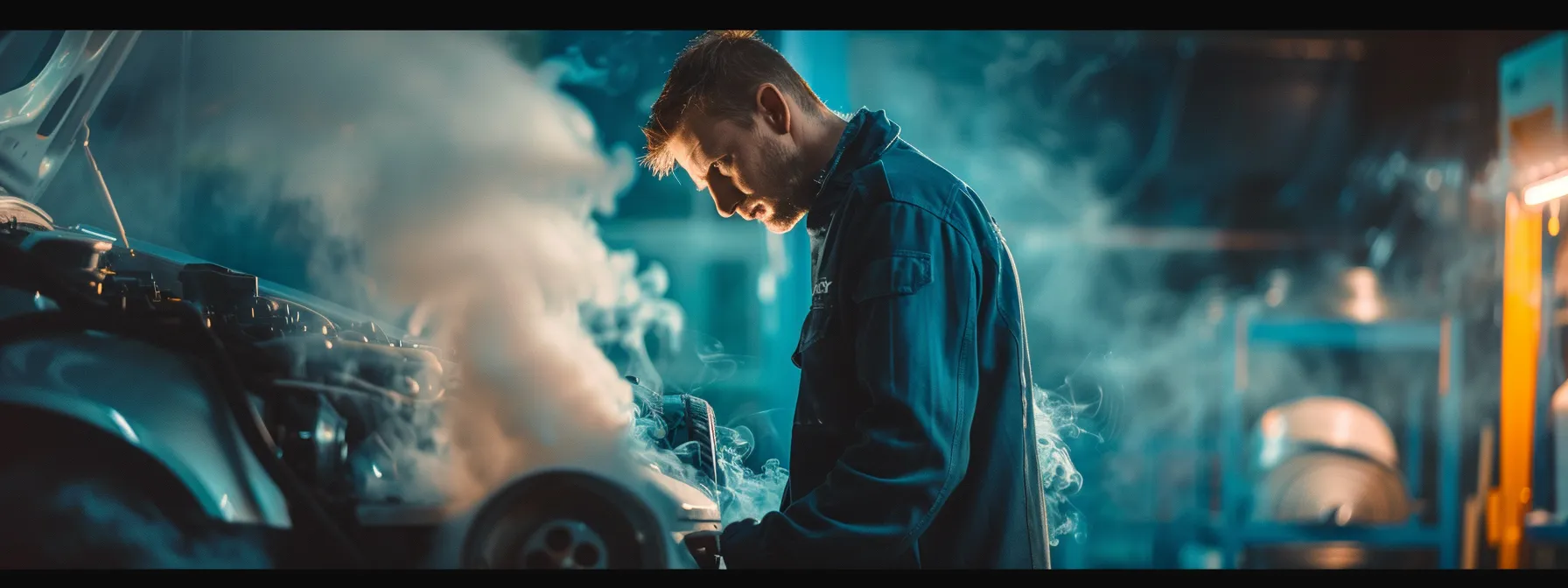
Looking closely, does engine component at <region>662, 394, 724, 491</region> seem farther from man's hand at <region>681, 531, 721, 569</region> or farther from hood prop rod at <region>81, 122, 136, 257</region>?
hood prop rod at <region>81, 122, 136, 257</region>

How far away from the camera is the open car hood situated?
91.5 inches

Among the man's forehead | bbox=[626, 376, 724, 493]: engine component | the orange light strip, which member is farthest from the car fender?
the orange light strip

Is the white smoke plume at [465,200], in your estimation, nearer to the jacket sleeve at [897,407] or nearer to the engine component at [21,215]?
the engine component at [21,215]

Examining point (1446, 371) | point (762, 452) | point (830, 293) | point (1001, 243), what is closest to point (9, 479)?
point (762, 452)

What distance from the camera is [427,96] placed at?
7.95 ft

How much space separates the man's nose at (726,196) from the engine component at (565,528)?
2.26 ft

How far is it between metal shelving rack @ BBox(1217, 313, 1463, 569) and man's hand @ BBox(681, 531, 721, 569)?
80.0 inches

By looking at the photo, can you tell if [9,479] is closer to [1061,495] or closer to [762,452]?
[762,452]

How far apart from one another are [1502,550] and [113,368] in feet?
13.3

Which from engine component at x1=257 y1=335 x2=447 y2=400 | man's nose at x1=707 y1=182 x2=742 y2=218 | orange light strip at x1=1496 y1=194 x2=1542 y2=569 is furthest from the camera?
orange light strip at x1=1496 y1=194 x2=1542 y2=569

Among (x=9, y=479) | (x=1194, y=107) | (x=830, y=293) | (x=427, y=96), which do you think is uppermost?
(x=1194, y=107)

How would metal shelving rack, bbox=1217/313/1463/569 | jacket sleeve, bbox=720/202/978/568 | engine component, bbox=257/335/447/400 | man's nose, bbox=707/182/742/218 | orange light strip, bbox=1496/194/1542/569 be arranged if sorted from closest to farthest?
jacket sleeve, bbox=720/202/978/568, man's nose, bbox=707/182/742/218, engine component, bbox=257/335/447/400, orange light strip, bbox=1496/194/1542/569, metal shelving rack, bbox=1217/313/1463/569

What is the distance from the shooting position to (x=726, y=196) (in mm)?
1948

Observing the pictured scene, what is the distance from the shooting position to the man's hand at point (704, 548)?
6.82 ft
